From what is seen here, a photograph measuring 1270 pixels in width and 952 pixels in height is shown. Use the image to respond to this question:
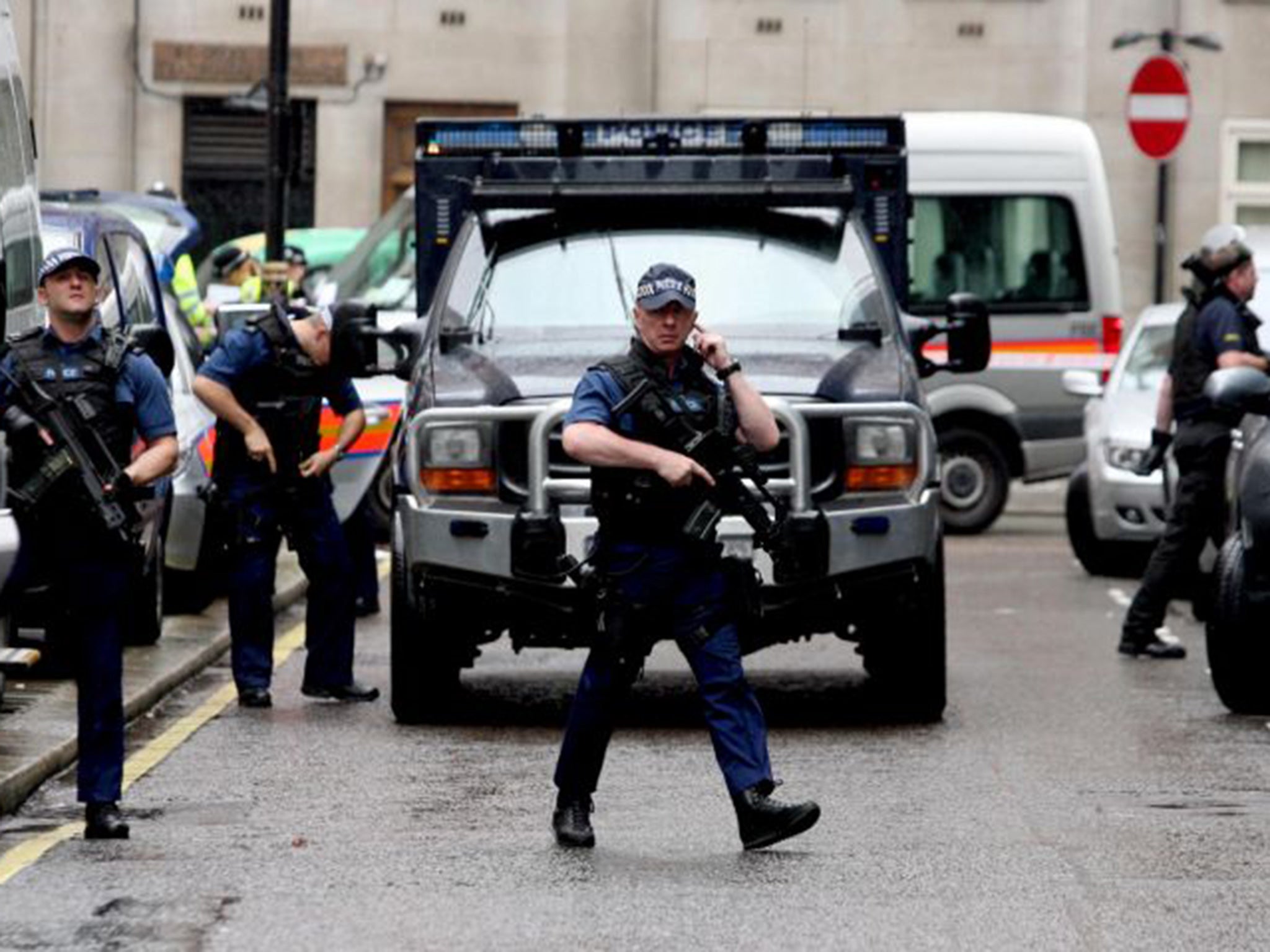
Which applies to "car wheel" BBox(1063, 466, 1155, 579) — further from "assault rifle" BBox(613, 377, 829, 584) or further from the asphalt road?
"assault rifle" BBox(613, 377, 829, 584)

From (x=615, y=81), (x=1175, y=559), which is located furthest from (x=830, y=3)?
(x=1175, y=559)

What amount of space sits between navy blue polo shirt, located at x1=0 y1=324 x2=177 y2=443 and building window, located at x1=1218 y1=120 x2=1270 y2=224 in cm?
2785

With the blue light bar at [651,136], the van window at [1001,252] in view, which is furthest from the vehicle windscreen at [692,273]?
the van window at [1001,252]

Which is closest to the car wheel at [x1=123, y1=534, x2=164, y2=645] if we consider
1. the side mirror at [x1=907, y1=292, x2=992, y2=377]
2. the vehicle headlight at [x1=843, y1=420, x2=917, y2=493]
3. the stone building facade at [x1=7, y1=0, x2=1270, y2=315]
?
the side mirror at [x1=907, y1=292, x2=992, y2=377]

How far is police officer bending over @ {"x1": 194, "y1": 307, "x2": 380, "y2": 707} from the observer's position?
15250 millimetres

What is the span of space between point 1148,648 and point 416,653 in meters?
4.41

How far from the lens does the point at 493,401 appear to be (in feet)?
46.1

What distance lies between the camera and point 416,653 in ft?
47.2

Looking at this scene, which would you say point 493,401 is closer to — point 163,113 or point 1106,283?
point 1106,283

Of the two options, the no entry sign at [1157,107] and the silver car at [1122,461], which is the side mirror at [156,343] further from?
the no entry sign at [1157,107]

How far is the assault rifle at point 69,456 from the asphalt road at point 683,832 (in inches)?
38.8

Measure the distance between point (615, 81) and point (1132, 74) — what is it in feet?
17.0

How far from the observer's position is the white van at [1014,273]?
26219mm

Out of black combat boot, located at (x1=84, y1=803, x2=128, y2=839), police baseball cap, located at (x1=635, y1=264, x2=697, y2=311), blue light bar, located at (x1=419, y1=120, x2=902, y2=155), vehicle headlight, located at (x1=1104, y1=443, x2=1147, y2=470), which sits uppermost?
blue light bar, located at (x1=419, y1=120, x2=902, y2=155)
